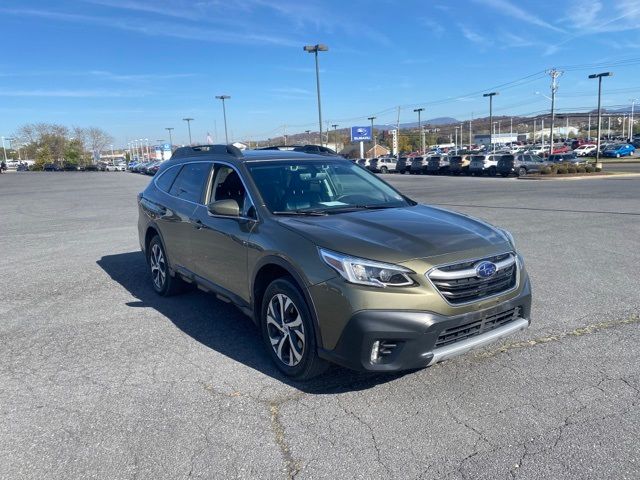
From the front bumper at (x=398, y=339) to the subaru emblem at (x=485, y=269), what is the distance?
0.25 m

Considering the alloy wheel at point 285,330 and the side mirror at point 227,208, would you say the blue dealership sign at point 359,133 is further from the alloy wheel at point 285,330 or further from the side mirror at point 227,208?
the alloy wheel at point 285,330

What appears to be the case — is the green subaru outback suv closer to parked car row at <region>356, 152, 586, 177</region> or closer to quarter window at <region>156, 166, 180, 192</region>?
quarter window at <region>156, 166, 180, 192</region>

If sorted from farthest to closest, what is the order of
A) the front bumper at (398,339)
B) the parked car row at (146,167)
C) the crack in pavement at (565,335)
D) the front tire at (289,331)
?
the parked car row at (146,167) < the crack in pavement at (565,335) < the front tire at (289,331) < the front bumper at (398,339)

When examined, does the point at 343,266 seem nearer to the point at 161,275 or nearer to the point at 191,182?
the point at 191,182

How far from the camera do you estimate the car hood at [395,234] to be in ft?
11.0

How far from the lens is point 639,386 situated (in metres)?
3.59

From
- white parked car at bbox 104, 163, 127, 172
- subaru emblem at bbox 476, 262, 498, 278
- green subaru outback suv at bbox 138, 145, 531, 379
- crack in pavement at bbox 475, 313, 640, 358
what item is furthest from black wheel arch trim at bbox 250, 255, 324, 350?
white parked car at bbox 104, 163, 127, 172

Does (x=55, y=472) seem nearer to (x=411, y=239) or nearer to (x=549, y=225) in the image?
(x=411, y=239)

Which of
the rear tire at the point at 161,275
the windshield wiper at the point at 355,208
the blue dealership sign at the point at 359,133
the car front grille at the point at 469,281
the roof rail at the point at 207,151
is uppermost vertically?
the blue dealership sign at the point at 359,133

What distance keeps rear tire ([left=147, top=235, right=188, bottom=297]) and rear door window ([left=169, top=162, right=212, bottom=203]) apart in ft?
2.47

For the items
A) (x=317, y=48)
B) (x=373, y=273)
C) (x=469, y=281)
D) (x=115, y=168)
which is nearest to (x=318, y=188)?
(x=373, y=273)

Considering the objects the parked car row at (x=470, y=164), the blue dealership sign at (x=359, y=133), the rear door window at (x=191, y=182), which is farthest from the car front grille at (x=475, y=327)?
the blue dealership sign at (x=359, y=133)

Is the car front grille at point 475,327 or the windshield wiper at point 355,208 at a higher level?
the windshield wiper at point 355,208

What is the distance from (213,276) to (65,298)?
2500 mm
